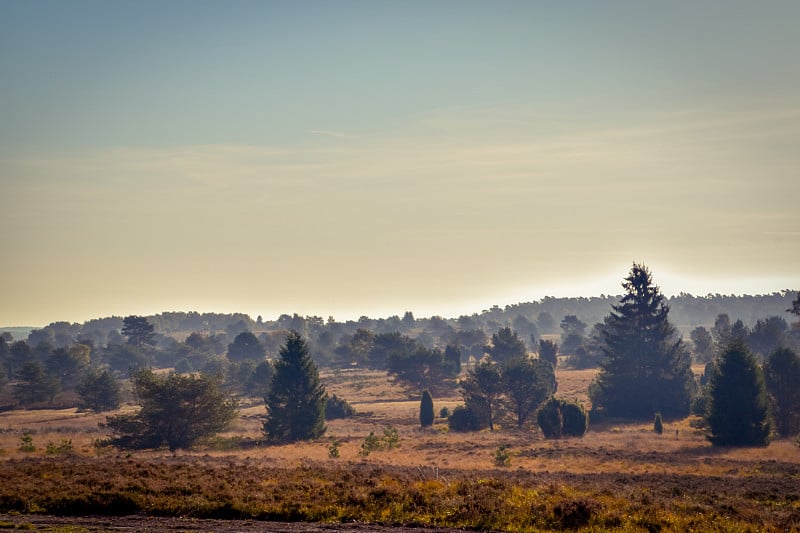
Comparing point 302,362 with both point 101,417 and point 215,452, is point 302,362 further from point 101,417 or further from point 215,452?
point 101,417

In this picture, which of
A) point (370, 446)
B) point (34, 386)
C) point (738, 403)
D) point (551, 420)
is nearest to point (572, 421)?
point (551, 420)

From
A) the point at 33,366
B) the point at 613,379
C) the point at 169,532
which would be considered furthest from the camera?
the point at 33,366

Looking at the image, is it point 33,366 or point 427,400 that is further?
point 33,366

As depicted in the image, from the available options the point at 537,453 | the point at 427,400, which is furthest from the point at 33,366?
the point at 537,453

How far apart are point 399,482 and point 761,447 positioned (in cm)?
4199

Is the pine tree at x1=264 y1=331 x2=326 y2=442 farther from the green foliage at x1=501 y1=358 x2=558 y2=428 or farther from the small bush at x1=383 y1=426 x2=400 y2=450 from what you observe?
the green foliage at x1=501 y1=358 x2=558 y2=428

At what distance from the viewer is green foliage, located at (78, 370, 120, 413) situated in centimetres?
9319

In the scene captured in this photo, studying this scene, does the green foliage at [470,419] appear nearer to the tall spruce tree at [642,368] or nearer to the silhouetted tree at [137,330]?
the tall spruce tree at [642,368]

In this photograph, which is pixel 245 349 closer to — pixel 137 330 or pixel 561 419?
pixel 137 330

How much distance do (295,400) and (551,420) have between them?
2721 centimetres

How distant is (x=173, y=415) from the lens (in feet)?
192

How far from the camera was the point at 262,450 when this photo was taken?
57875 mm

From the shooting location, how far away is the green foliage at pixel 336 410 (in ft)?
294

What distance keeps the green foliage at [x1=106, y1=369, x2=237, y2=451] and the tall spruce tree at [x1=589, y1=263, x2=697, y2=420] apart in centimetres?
5158
